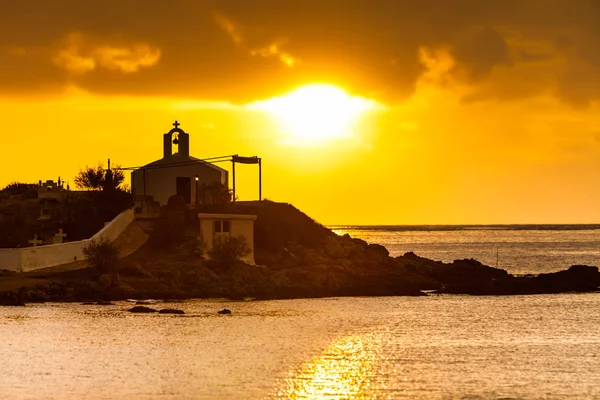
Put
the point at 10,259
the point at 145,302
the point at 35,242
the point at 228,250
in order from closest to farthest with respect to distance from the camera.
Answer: the point at 145,302, the point at 10,259, the point at 228,250, the point at 35,242

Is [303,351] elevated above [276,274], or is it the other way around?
[276,274]

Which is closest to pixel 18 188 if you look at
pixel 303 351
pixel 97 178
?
pixel 97 178

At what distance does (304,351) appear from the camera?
48.9 m

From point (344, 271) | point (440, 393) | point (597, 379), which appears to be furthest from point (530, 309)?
point (440, 393)

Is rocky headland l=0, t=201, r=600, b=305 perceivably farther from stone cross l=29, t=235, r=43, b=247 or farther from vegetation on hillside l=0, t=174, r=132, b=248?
stone cross l=29, t=235, r=43, b=247

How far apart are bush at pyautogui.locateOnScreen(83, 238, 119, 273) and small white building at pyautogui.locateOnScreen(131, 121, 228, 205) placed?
19387mm

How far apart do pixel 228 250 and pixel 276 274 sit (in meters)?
3.55

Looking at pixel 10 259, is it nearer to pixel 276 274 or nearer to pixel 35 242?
pixel 35 242

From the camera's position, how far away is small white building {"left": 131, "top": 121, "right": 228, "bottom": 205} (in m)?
91.6

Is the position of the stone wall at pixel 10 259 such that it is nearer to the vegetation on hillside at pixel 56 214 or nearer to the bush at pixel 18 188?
the vegetation on hillside at pixel 56 214

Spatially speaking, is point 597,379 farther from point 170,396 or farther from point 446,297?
point 446,297

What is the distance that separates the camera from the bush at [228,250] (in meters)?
75.2

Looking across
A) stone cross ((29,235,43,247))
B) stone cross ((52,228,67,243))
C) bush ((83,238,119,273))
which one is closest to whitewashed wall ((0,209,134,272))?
bush ((83,238,119,273))

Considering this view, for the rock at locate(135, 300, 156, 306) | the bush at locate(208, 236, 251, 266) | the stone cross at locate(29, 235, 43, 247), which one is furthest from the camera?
the stone cross at locate(29, 235, 43, 247)
